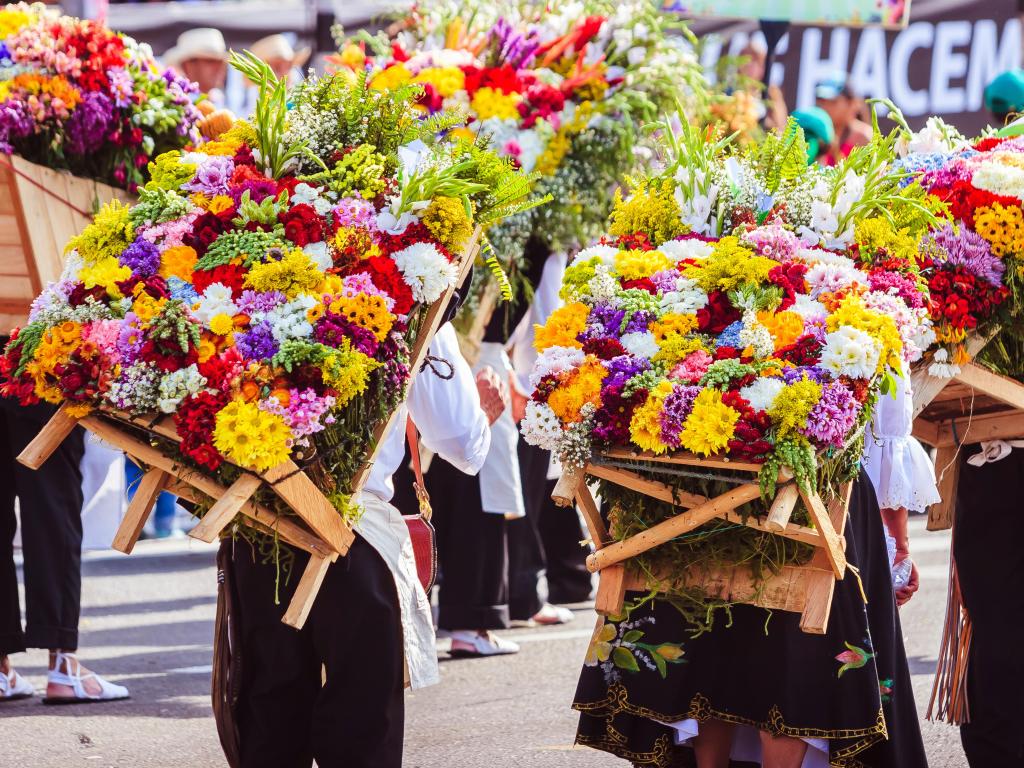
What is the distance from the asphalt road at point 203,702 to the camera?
547 cm

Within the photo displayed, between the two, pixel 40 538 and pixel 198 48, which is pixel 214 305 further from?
pixel 198 48

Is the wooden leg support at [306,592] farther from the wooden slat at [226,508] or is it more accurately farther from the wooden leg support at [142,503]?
the wooden leg support at [142,503]

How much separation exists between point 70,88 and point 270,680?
2.94 metres

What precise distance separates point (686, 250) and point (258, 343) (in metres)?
1.42

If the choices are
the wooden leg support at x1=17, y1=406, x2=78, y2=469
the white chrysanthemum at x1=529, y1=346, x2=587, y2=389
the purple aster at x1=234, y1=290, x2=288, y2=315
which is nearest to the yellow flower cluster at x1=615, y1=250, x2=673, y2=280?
the white chrysanthemum at x1=529, y1=346, x2=587, y2=389

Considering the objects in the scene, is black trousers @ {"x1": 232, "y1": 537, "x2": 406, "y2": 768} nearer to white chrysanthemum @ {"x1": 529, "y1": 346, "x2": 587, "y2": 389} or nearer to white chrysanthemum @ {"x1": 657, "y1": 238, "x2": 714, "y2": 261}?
white chrysanthemum @ {"x1": 529, "y1": 346, "x2": 587, "y2": 389}

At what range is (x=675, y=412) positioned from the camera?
4.00 m

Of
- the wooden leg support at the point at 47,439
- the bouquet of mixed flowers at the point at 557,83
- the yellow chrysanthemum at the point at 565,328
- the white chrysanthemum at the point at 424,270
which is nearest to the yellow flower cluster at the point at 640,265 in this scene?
the yellow chrysanthemum at the point at 565,328

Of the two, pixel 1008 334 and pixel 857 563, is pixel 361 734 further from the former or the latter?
pixel 1008 334

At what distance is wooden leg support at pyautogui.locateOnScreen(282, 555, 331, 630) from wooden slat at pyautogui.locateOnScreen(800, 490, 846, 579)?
1267 millimetres

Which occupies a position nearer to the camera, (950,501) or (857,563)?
(857,563)

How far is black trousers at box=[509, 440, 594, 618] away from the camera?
7.75 meters

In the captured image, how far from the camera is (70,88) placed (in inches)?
235

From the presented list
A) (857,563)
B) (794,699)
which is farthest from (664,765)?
(857,563)
